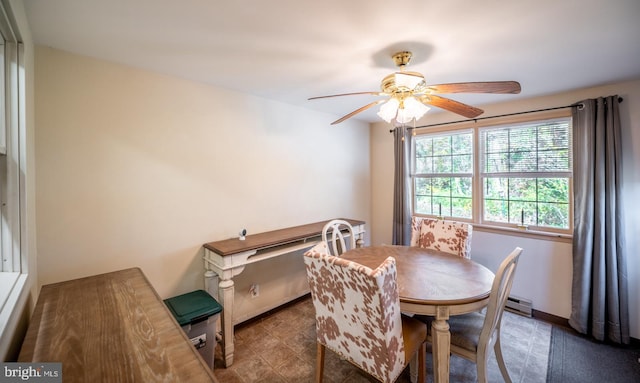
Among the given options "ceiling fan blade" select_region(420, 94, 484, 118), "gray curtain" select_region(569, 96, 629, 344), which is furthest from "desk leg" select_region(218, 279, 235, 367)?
"gray curtain" select_region(569, 96, 629, 344)

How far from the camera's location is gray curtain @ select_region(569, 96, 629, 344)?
2127 mm

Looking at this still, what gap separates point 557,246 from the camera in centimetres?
249

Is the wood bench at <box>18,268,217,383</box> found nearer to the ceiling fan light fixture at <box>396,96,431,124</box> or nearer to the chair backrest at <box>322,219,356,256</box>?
the chair backrest at <box>322,219,356,256</box>

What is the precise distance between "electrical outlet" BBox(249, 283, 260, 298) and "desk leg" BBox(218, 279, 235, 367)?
548mm

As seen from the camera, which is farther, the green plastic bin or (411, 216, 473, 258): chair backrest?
(411, 216, 473, 258): chair backrest

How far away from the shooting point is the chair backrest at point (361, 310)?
3.93ft

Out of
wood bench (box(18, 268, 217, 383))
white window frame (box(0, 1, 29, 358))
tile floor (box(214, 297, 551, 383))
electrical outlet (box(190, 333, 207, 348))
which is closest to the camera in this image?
wood bench (box(18, 268, 217, 383))

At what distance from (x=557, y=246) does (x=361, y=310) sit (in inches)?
97.2

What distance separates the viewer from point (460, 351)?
1508 mm

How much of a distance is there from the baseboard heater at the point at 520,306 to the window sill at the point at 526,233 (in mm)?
674

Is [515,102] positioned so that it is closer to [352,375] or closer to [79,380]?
[352,375]

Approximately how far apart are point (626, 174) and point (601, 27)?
1567 millimetres

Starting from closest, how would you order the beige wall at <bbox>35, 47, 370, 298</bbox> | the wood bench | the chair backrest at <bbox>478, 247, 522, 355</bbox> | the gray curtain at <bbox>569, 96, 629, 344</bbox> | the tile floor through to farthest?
the wood bench → the chair backrest at <bbox>478, 247, 522, 355</bbox> → the beige wall at <bbox>35, 47, 370, 298</bbox> → the tile floor → the gray curtain at <bbox>569, 96, 629, 344</bbox>

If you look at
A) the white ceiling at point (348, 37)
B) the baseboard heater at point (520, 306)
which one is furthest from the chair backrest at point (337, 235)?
the baseboard heater at point (520, 306)
